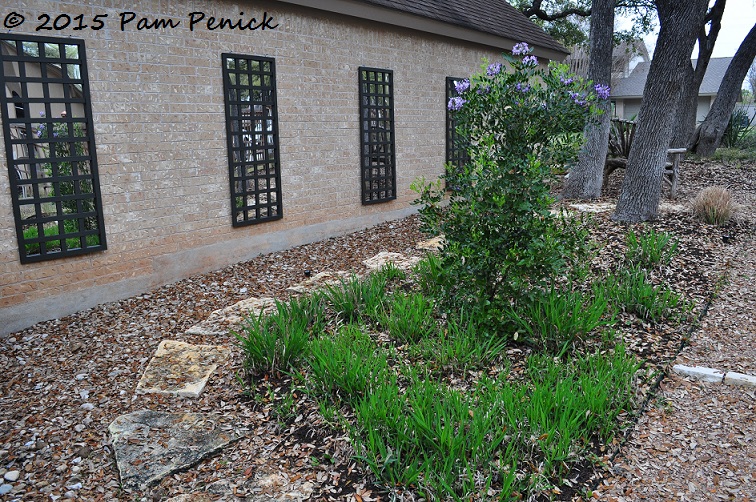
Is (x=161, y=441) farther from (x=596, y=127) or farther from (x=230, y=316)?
(x=596, y=127)

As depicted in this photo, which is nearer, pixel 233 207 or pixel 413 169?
pixel 233 207

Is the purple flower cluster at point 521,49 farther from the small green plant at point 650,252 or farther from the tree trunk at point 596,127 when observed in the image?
the tree trunk at point 596,127

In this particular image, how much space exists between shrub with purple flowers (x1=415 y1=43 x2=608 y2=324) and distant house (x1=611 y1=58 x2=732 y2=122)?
27.7 m

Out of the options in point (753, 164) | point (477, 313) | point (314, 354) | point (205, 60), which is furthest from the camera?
point (753, 164)

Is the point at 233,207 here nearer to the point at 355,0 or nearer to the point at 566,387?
the point at 355,0

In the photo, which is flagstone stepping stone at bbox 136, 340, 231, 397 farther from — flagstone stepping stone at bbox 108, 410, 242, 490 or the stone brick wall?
the stone brick wall

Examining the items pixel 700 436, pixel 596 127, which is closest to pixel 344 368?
pixel 700 436

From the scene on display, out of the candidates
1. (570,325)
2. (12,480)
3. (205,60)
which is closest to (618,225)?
(570,325)

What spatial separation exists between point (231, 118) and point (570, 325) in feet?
14.4

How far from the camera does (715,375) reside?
378 centimetres

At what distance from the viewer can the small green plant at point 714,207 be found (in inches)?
277

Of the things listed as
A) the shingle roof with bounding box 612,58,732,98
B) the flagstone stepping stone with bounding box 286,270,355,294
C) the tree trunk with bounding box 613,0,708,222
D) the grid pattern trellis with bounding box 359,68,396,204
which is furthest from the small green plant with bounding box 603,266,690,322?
the shingle roof with bounding box 612,58,732,98

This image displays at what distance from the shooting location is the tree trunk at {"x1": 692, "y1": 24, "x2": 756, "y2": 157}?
13.2 metres

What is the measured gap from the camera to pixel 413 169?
9.59 m
